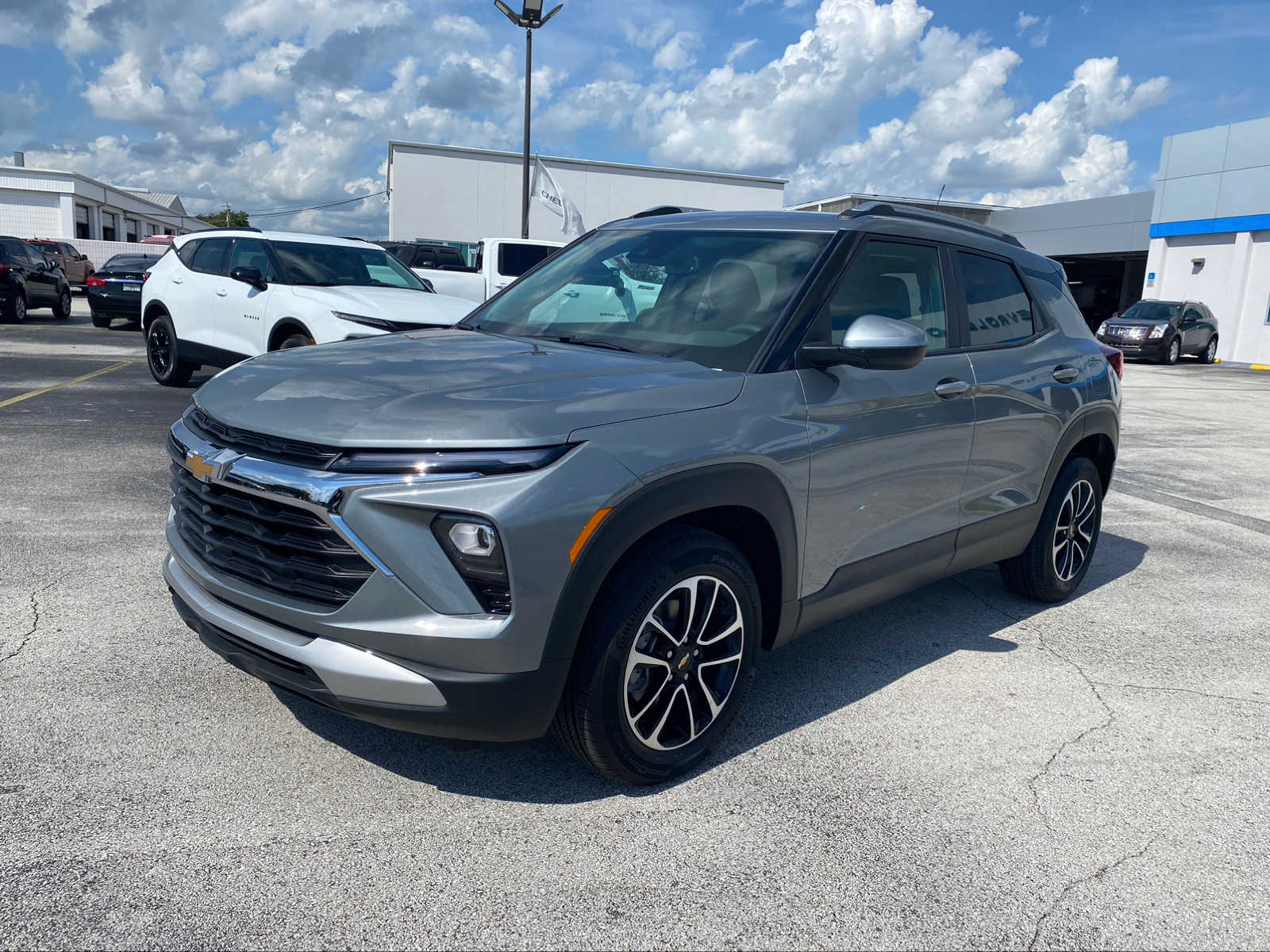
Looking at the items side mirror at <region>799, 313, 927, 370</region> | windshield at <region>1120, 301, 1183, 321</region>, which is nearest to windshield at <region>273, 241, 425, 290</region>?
side mirror at <region>799, 313, 927, 370</region>

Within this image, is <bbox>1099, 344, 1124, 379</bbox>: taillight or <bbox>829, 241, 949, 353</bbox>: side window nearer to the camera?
<bbox>829, 241, 949, 353</bbox>: side window

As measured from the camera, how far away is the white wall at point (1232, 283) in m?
30.1

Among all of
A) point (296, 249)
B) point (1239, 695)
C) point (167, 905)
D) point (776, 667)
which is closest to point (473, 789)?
point (167, 905)

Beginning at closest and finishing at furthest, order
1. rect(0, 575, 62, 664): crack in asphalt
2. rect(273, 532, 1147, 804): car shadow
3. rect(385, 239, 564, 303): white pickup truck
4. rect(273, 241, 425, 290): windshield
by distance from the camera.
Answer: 1. rect(273, 532, 1147, 804): car shadow
2. rect(0, 575, 62, 664): crack in asphalt
3. rect(273, 241, 425, 290): windshield
4. rect(385, 239, 564, 303): white pickup truck

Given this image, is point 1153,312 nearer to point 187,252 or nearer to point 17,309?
point 187,252

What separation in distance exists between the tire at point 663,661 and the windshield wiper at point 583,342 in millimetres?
808

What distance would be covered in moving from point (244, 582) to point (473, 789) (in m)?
0.94

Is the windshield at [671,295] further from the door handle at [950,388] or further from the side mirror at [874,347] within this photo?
the door handle at [950,388]

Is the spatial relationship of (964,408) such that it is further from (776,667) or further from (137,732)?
(137,732)

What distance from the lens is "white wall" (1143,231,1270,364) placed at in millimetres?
30141

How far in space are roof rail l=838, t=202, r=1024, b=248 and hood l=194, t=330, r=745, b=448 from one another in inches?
46.9

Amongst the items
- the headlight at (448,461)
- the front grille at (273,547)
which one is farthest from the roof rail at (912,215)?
the front grille at (273,547)

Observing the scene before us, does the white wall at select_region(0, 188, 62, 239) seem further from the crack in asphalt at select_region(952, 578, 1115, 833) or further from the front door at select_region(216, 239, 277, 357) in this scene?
the crack in asphalt at select_region(952, 578, 1115, 833)

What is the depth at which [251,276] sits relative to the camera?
957cm
